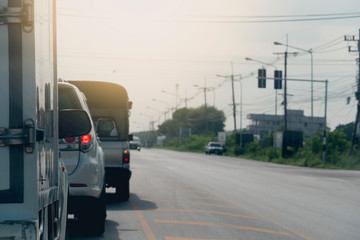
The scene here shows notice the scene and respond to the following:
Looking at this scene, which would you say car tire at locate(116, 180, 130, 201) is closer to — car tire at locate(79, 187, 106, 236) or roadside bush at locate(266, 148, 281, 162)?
car tire at locate(79, 187, 106, 236)

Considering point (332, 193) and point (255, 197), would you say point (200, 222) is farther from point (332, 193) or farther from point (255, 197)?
point (332, 193)

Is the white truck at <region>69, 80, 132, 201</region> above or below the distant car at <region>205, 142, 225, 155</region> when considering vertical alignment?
above

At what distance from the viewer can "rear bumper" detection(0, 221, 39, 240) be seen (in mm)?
3627

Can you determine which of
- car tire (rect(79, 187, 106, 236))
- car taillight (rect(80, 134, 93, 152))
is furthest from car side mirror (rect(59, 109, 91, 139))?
car tire (rect(79, 187, 106, 236))

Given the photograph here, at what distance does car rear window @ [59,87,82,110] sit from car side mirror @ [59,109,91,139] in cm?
305

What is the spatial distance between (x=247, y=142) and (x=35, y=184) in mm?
75478

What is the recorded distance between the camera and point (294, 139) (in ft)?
190

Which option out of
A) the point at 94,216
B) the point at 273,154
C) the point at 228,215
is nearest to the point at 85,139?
the point at 94,216

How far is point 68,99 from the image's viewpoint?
8.24 m

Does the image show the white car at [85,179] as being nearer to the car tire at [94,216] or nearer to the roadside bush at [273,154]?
the car tire at [94,216]

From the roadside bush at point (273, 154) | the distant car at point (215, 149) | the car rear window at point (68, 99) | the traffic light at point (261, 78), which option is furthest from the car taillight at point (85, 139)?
the distant car at point (215, 149)

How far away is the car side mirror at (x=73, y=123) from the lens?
5070mm

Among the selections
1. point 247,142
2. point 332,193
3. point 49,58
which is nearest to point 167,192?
point 332,193

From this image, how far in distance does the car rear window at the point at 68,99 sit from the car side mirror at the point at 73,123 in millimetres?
3053
